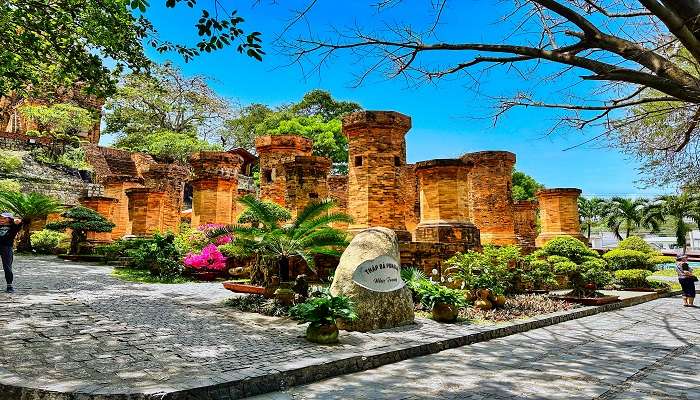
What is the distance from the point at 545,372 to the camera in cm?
491

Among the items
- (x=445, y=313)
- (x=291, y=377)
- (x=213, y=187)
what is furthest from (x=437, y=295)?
(x=213, y=187)

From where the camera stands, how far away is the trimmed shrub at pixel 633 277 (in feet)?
47.1

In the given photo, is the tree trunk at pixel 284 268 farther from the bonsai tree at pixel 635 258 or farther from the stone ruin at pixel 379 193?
the bonsai tree at pixel 635 258

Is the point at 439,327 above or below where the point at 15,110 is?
below

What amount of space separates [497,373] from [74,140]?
33.2 metres

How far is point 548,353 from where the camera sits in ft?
19.4

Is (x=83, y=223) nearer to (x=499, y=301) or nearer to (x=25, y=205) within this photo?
(x=25, y=205)

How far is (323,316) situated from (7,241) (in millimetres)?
6577

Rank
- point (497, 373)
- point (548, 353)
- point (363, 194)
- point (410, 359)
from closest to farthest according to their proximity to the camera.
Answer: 1. point (497, 373)
2. point (410, 359)
3. point (548, 353)
4. point (363, 194)

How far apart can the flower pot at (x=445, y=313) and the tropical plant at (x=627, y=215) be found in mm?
43117

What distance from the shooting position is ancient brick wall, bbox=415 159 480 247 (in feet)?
41.0

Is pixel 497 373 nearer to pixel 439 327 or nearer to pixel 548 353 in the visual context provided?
pixel 548 353

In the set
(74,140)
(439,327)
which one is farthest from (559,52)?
(74,140)

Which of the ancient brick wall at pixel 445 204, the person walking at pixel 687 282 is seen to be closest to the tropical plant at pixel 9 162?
the ancient brick wall at pixel 445 204
